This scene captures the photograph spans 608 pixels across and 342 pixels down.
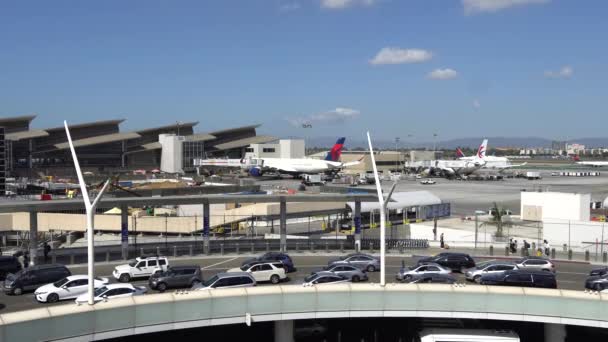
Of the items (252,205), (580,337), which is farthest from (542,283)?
(252,205)

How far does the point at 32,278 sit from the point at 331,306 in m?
12.7

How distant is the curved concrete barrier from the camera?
17.0m

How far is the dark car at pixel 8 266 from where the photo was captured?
89.1ft

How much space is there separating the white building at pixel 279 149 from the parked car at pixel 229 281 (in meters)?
121

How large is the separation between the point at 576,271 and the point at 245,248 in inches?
710

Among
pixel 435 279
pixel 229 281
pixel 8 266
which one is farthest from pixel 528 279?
pixel 8 266

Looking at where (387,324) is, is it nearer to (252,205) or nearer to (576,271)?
(576,271)

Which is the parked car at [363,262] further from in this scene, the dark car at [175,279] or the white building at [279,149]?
the white building at [279,149]

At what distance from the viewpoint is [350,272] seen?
25.1 meters

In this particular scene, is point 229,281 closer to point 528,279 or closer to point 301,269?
point 301,269

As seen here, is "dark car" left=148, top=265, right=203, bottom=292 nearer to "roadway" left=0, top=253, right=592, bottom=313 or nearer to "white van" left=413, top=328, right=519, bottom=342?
"roadway" left=0, top=253, right=592, bottom=313

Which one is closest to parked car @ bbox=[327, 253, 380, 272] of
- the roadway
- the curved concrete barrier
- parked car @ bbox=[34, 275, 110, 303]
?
the roadway

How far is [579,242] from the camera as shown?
38812 mm

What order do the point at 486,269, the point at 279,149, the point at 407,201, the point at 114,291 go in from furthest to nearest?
1. the point at 279,149
2. the point at 407,201
3. the point at 486,269
4. the point at 114,291
